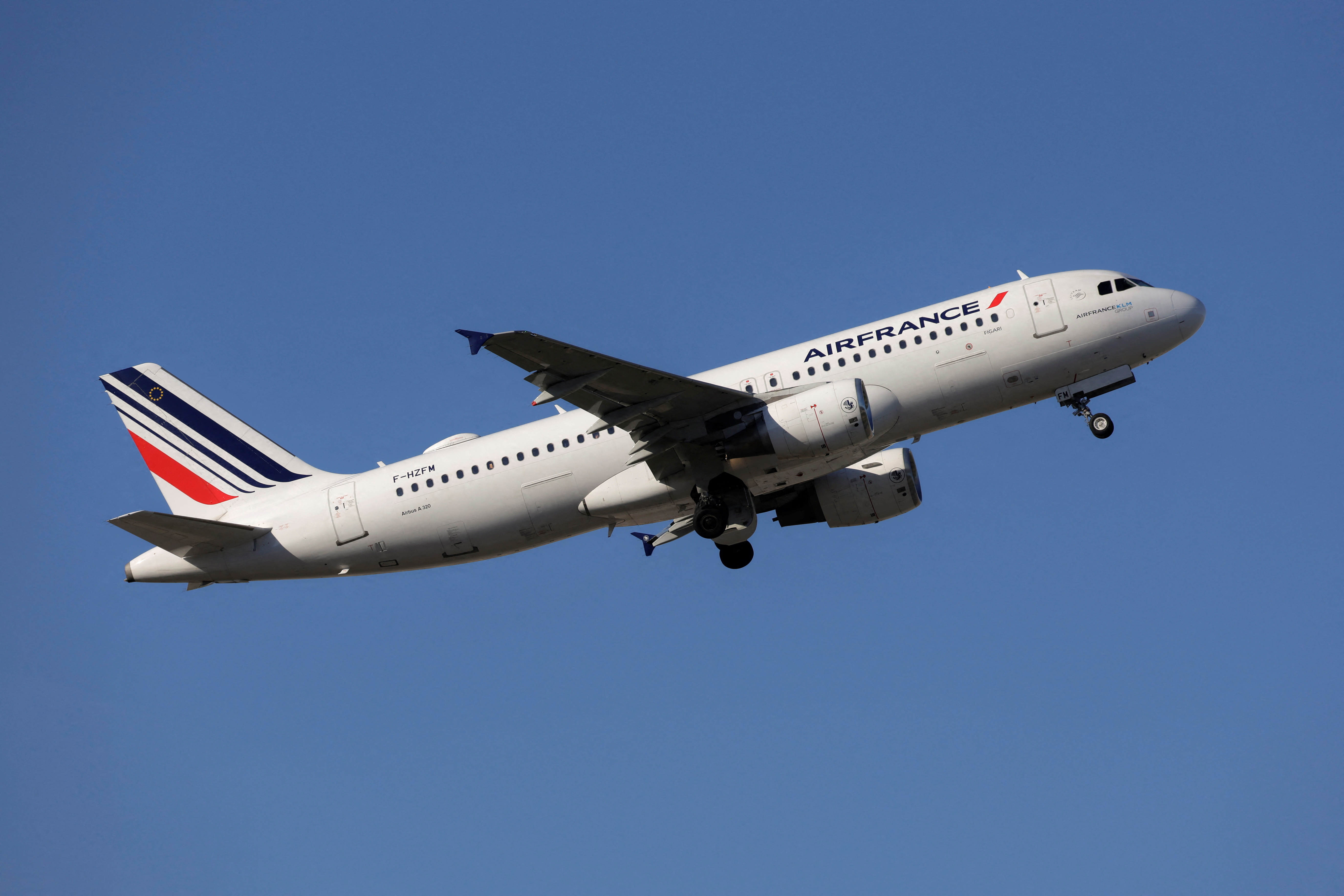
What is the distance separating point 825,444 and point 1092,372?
27.6 feet

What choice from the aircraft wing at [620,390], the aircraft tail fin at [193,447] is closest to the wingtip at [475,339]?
the aircraft wing at [620,390]

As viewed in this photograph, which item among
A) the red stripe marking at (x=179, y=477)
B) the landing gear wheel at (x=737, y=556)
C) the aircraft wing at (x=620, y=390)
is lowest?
the landing gear wheel at (x=737, y=556)

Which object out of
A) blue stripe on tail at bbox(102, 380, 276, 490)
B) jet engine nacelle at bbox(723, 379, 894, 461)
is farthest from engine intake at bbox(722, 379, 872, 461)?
blue stripe on tail at bbox(102, 380, 276, 490)

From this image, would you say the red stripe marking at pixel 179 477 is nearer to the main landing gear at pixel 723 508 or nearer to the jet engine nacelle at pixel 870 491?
the main landing gear at pixel 723 508

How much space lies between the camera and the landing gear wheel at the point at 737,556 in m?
41.8

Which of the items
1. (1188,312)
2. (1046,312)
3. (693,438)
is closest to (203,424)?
(693,438)

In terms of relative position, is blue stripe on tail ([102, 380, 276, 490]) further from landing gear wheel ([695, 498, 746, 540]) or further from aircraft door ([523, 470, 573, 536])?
landing gear wheel ([695, 498, 746, 540])

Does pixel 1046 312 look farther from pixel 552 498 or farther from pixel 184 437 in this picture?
pixel 184 437

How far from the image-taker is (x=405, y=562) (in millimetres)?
37688

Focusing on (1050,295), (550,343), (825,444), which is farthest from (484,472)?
(1050,295)

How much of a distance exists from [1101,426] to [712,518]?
11361mm

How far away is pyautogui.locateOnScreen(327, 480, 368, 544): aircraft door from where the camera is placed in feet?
123

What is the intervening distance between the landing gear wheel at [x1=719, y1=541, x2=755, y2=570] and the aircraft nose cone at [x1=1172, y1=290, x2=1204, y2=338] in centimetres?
1492

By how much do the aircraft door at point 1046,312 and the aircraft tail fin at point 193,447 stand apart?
22.6m
